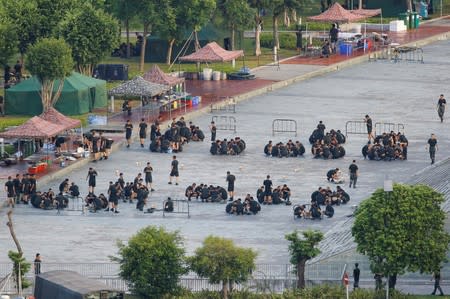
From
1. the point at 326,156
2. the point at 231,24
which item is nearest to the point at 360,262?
the point at 326,156

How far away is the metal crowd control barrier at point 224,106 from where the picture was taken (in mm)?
104275

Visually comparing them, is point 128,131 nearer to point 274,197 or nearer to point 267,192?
point 267,192

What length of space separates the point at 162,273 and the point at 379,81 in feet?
163

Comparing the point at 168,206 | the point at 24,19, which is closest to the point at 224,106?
the point at 24,19

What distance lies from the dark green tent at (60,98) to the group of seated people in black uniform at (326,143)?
44.0 ft

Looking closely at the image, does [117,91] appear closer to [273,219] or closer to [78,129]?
[78,129]

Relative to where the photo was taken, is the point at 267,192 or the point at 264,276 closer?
the point at 264,276

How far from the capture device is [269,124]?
100 meters

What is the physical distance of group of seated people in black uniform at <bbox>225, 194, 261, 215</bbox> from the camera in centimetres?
7994

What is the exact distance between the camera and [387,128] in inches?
3910

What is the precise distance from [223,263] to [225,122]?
34.2m

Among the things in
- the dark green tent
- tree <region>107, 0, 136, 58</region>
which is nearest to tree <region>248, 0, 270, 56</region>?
tree <region>107, 0, 136, 58</region>

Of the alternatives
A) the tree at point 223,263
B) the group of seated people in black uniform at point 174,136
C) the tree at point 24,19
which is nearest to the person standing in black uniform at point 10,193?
the group of seated people in black uniform at point 174,136

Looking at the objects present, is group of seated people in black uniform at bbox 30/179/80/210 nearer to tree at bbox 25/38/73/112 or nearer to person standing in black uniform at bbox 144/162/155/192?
person standing in black uniform at bbox 144/162/155/192
